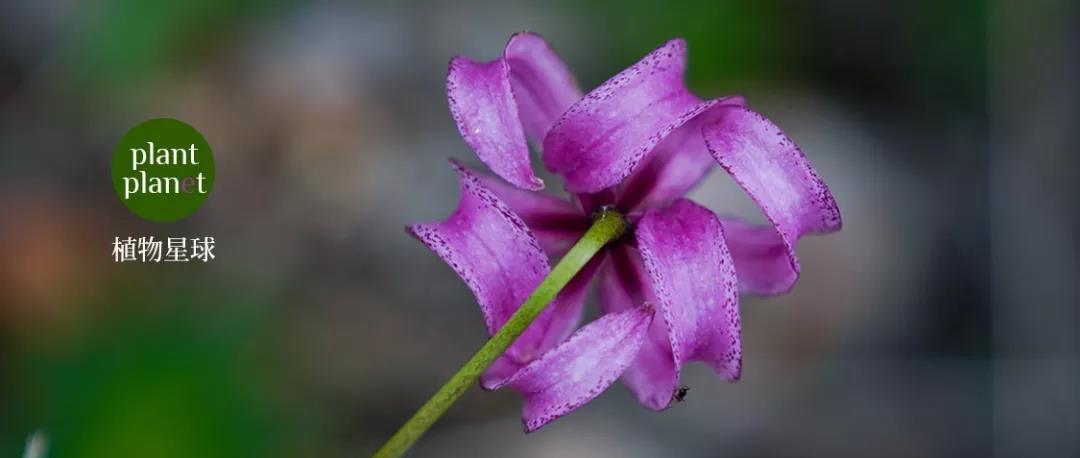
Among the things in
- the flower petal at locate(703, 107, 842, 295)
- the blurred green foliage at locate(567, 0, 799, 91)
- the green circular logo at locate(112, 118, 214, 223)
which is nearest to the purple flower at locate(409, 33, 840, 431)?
the flower petal at locate(703, 107, 842, 295)

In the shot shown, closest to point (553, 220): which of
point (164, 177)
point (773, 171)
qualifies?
point (773, 171)

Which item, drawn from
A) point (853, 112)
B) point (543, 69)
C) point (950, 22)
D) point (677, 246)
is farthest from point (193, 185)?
point (950, 22)

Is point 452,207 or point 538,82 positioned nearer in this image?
point 538,82

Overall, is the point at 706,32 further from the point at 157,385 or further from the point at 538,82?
the point at 157,385

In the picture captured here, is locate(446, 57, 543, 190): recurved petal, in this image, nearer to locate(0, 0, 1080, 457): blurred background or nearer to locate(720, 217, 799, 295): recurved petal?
locate(720, 217, 799, 295): recurved petal

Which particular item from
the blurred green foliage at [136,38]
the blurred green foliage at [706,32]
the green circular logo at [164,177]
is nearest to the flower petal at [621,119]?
the green circular logo at [164,177]

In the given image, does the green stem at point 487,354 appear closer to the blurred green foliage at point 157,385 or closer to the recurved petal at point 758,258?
the recurved petal at point 758,258
